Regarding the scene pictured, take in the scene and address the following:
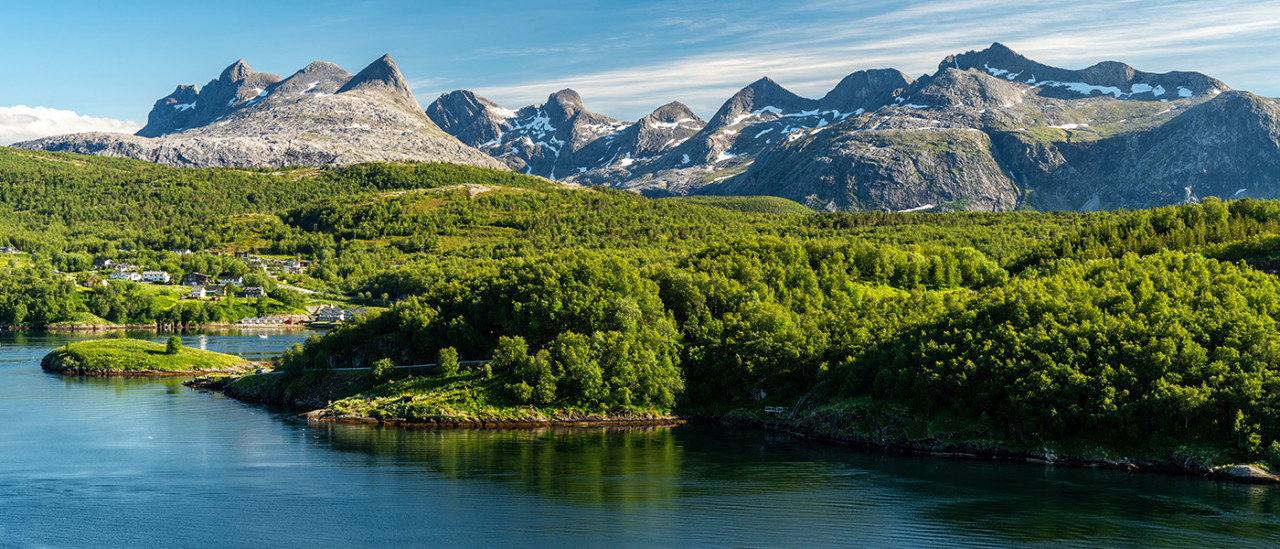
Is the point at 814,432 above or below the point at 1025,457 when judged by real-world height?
below

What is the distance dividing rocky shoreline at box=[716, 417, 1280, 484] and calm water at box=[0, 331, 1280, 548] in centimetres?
201

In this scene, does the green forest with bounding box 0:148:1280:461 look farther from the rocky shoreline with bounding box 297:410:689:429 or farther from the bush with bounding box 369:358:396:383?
the rocky shoreline with bounding box 297:410:689:429

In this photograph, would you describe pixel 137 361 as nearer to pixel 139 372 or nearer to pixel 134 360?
pixel 134 360

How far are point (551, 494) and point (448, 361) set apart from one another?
37.6 m

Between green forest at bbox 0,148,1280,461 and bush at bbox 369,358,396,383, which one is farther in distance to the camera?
bush at bbox 369,358,396,383

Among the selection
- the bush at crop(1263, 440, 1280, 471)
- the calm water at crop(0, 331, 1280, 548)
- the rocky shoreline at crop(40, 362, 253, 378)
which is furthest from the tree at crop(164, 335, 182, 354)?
the bush at crop(1263, 440, 1280, 471)

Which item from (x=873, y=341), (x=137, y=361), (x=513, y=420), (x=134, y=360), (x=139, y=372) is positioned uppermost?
(x=873, y=341)

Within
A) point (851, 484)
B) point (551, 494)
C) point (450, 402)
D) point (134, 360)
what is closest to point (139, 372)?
point (134, 360)

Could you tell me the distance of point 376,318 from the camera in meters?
111

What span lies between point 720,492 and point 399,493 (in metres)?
20.6

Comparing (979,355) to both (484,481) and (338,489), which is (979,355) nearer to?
(484,481)

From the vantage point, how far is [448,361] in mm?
97688

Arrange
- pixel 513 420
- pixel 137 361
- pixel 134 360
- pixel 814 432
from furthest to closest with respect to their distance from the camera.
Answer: pixel 134 360 < pixel 137 361 < pixel 513 420 < pixel 814 432

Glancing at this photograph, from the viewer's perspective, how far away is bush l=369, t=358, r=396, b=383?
100 meters
